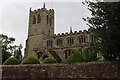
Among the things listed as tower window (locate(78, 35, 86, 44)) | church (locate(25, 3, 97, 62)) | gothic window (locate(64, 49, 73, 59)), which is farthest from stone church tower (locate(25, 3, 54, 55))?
tower window (locate(78, 35, 86, 44))

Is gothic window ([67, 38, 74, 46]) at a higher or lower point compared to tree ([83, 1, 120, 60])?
higher

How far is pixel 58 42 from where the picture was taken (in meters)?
51.2

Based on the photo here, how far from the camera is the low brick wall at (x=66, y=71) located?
14305mm

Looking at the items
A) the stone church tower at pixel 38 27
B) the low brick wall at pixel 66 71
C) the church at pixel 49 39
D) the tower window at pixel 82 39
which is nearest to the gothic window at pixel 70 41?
the church at pixel 49 39

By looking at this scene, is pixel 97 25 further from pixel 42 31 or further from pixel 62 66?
pixel 42 31

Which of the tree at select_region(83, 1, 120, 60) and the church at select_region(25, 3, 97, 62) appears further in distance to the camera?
the church at select_region(25, 3, 97, 62)

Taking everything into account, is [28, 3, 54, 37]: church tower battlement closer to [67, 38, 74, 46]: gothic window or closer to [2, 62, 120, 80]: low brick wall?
[67, 38, 74, 46]: gothic window

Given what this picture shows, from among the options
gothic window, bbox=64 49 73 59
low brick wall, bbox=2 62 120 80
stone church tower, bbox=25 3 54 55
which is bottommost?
low brick wall, bbox=2 62 120 80

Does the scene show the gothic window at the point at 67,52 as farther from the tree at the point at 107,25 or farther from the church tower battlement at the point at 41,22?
the tree at the point at 107,25

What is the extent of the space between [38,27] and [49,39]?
618 cm

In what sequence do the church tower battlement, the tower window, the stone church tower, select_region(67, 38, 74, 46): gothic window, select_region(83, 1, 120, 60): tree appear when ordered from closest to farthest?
select_region(83, 1, 120, 60): tree, the tower window, select_region(67, 38, 74, 46): gothic window, the stone church tower, the church tower battlement

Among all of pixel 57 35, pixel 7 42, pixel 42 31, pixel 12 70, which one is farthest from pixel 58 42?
pixel 12 70

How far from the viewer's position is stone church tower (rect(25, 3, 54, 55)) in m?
56.0

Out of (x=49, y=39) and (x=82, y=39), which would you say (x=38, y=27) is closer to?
(x=49, y=39)
